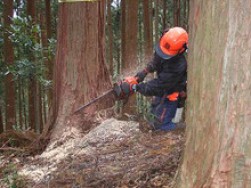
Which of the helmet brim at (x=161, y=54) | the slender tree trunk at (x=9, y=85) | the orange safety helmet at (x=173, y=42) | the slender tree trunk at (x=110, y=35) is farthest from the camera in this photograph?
the slender tree trunk at (x=110, y=35)

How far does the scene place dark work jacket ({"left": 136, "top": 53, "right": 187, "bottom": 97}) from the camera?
517 centimetres

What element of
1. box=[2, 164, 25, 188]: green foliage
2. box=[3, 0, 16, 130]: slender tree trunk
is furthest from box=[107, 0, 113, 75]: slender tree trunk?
box=[2, 164, 25, 188]: green foliage

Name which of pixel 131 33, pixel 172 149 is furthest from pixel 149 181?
pixel 131 33

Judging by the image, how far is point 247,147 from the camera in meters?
2.51

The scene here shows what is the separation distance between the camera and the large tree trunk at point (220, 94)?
247 cm

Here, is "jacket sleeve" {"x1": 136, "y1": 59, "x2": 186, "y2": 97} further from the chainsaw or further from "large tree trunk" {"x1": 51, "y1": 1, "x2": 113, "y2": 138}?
"large tree trunk" {"x1": 51, "y1": 1, "x2": 113, "y2": 138}

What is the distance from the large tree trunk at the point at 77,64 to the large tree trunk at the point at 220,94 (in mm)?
2672

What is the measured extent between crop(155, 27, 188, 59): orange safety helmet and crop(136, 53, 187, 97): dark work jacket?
0.12 metres

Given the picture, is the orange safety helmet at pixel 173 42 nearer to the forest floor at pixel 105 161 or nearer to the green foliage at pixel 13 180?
the forest floor at pixel 105 161

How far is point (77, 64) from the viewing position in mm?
5332

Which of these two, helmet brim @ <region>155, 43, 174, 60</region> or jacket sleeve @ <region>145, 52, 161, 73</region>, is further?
jacket sleeve @ <region>145, 52, 161, 73</region>

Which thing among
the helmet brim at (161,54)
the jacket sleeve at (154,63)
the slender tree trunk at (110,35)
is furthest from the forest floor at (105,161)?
the slender tree trunk at (110,35)

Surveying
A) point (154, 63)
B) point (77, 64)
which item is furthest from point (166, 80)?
point (77, 64)

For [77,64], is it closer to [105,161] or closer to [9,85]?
[105,161]
